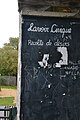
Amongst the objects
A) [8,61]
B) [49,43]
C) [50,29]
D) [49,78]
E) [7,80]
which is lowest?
[7,80]

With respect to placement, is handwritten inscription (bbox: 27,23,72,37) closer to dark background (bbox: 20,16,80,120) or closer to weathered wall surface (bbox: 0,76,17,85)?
dark background (bbox: 20,16,80,120)

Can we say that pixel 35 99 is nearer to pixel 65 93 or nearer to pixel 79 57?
pixel 65 93

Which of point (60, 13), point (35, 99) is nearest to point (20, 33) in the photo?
point (60, 13)

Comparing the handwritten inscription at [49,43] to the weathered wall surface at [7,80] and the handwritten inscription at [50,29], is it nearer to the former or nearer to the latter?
the handwritten inscription at [50,29]

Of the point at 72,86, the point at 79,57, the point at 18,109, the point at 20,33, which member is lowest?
the point at 18,109

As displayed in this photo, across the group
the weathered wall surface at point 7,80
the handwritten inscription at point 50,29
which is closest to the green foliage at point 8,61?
the weathered wall surface at point 7,80

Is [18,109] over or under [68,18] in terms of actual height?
under

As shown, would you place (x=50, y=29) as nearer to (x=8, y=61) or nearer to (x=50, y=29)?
(x=50, y=29)

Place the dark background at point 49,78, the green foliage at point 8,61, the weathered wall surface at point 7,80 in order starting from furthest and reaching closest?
the weathered wall surface at point 7,80 < the green foliage at point 8,61 < the dark background at point 49,78

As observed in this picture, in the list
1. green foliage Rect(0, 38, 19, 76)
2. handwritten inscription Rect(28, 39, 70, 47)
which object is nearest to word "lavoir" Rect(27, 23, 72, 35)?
handwritten inscription Rect(28, 39, 70, 47)

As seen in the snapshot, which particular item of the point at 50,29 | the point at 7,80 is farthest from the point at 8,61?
the point at 50,29

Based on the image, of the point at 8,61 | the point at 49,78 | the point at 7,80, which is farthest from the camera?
the point at 7,80

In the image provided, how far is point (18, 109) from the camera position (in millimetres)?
4426

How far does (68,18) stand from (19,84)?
105 centimetres
